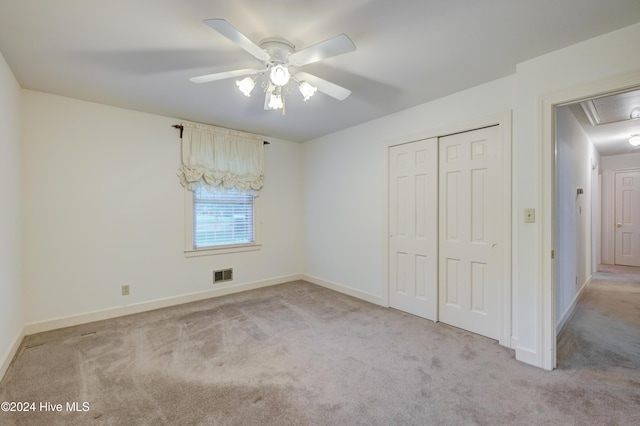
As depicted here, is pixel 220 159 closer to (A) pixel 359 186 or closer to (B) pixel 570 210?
(A) pixel 359 186

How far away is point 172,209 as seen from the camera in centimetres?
379

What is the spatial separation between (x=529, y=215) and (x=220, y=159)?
12.4ft

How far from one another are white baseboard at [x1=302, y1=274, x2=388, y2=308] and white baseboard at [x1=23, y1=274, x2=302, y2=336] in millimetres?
631

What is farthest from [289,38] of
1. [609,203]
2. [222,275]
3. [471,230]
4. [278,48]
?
[609,203]

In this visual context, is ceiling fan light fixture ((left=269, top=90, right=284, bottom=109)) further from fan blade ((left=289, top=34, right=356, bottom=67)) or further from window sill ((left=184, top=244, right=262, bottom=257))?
window sill ((left=184, top=244, right=262, bottom=257))

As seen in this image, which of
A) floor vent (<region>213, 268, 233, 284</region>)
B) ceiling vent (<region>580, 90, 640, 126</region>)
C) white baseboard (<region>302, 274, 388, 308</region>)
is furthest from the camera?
floor vent (<region>213, 268, 233, 284</region>)

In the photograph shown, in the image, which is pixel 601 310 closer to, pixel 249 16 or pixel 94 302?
pixel 249 16

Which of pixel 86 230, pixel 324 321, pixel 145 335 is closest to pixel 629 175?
pixel 324 321

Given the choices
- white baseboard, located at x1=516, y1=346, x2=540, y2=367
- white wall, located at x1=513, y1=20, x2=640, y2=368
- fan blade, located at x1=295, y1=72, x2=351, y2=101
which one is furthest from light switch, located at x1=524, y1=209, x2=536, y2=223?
fan blade, located at x1=295, y1=72, x2=351, y2=101

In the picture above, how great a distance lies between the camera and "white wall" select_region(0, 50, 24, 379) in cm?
224

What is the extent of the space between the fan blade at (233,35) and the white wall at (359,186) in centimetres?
209

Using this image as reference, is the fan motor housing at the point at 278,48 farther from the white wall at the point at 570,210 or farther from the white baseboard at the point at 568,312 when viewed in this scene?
the white baseboard at the point at 568,312

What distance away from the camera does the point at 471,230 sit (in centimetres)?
293

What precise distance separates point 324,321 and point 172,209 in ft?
8.24
